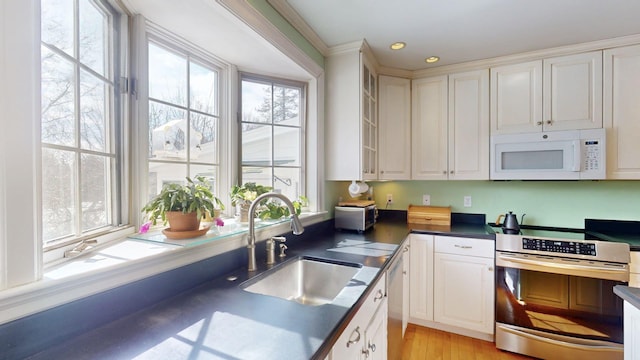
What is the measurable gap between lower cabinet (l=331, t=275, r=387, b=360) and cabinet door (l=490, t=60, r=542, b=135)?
1.87 metres

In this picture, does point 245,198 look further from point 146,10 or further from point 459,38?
point 459,38

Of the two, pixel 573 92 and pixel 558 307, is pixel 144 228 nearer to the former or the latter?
pixel 558 307

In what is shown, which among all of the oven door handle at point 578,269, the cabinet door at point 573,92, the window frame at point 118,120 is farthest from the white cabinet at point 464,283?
the window frame at point 118,120

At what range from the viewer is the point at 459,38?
2.02 meters

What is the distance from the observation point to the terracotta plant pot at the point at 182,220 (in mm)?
1134

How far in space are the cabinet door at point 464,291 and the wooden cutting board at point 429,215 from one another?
1.53 ft

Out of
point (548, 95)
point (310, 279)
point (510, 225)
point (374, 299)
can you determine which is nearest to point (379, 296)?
point (374, 299)

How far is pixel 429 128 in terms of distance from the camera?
258cm

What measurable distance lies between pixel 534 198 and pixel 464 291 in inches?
45.0

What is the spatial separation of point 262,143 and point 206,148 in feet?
1.42

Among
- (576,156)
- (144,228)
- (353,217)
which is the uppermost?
Result: (576,156)

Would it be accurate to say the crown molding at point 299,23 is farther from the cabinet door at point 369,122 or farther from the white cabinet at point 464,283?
the white cabinet at point 464,283

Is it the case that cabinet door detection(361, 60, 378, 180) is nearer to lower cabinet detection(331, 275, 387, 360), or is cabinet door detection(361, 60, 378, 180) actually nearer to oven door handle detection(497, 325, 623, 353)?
lower cabinet detection(331, 275, 387, 360)

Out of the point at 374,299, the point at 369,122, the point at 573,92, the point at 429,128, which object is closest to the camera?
the point at 374,299
